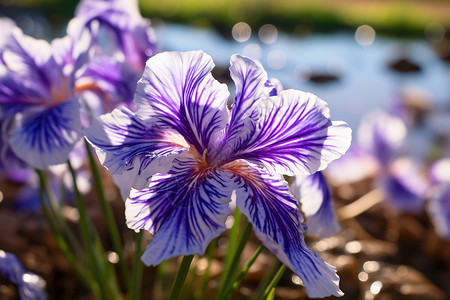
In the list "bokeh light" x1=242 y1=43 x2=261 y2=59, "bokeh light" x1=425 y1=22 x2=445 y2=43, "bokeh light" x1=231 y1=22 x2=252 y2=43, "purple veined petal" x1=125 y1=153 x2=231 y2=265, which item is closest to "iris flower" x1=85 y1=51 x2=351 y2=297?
"purple veined petal" x1=125 y1=153 x2=231 y2=265

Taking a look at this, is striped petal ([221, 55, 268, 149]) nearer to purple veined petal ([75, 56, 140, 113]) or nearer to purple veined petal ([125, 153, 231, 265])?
purple veined petal ([125, 153, 231, 265])

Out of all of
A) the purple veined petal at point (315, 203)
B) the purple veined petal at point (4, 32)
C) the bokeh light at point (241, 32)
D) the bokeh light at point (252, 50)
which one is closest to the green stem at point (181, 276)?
the purple veined petal at point (315, 203)

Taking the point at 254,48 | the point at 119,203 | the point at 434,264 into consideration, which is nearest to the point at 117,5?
the point at 119,203

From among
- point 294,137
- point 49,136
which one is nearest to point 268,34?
point 49,136

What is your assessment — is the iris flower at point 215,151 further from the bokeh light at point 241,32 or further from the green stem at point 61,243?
the bokeh light at point 241,32

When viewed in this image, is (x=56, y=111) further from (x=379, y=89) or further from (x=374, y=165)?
(x=379, y=89)

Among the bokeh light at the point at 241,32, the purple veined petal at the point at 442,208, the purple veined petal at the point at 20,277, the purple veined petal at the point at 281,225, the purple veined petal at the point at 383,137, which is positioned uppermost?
the purple veined petal at the point at 281,225
